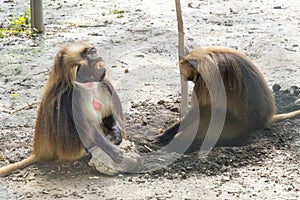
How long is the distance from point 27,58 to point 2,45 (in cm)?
94

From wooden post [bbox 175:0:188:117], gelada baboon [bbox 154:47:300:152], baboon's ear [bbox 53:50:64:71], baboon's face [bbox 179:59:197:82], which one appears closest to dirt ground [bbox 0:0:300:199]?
gelada baboon [bbox 154:47:300:152]

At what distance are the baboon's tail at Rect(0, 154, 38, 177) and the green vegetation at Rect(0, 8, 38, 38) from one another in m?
4.60

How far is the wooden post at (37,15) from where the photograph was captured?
960 centimetres

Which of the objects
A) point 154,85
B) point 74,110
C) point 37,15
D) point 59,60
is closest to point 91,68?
point 59,60

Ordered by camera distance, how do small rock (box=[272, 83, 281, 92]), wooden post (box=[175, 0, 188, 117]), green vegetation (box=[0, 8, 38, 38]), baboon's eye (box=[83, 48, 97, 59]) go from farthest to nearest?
green vegetation (box=[0, 8, 38, 38]) < small rock (box=[272, 83, 281, 92]) < wooden post (box=[175, 0, 188, 117]) < baboon's eye (box=[83, 48, 97, 59])

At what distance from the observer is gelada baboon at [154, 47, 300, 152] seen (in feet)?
18.6

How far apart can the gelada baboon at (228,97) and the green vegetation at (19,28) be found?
4664 mm

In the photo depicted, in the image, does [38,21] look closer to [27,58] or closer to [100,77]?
[27,58]

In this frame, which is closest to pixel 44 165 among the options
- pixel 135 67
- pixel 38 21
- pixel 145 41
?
pixel 135 67

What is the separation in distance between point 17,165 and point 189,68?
1777 mm

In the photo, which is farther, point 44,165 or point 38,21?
point 38,21

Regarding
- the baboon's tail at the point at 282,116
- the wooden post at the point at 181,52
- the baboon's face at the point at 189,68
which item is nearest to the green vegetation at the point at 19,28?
the wooden post at the point at 181,52

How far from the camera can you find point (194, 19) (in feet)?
33.8

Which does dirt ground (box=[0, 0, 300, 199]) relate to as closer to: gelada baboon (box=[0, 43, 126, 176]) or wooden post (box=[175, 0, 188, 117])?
gelada baboon (box=[0, 43, 126, 176])
